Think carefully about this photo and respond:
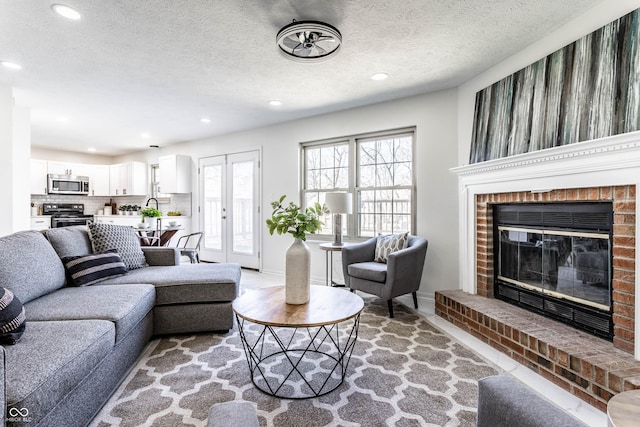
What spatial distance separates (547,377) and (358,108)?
3.50 meters

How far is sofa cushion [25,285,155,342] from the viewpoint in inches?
72.9

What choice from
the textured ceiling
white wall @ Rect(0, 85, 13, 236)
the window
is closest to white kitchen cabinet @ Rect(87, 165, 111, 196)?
the textured ceiling

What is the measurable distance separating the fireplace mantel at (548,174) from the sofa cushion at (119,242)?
329 centimetres

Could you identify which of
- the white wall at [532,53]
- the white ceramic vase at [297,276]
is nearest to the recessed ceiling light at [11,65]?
the white ceramic vase at [297,276]

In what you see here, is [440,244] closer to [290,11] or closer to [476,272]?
[476,272]

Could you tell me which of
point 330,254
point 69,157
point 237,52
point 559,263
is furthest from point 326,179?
point 69,157

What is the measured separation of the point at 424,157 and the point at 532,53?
1.44m

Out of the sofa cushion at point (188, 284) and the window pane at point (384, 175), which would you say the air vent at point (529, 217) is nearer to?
the window pane at point (384, 175)

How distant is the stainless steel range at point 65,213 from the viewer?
6.68m

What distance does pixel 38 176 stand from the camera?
21.1ft

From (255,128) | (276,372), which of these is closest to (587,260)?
(276,372)

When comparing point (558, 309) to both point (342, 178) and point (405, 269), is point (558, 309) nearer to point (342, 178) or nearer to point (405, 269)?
point (405, 269)

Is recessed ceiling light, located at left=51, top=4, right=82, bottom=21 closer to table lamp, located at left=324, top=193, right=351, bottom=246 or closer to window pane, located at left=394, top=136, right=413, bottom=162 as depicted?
table lamp, located at left=324, top=193, right=351, bottom=246

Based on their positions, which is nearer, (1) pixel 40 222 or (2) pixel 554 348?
(2) pixel 554 348
